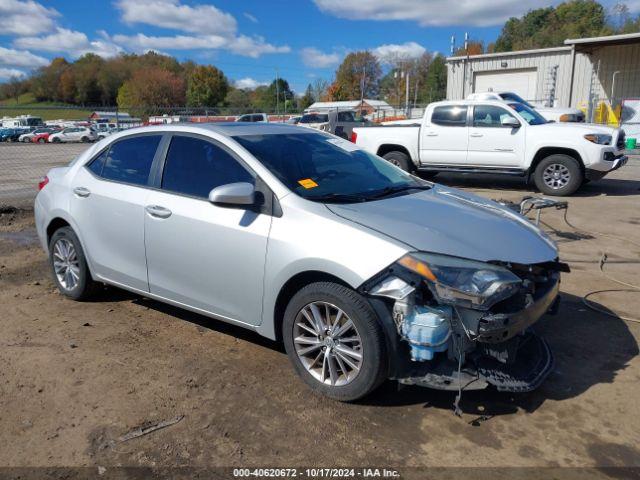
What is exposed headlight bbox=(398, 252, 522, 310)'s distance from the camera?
2.92m

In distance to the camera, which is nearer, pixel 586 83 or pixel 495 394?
pixel 495 394

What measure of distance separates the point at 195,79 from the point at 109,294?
106 meters

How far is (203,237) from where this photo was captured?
3730 mm

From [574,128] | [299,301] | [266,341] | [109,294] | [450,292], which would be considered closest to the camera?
[450,292]

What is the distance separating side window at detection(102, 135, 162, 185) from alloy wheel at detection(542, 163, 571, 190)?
8450 mm

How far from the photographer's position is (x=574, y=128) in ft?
33.5

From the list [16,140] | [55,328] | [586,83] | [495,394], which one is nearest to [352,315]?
[495,394]

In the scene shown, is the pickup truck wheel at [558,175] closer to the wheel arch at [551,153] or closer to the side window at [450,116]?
the wheel arch at [551,153]

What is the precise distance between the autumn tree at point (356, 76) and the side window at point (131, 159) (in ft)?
326

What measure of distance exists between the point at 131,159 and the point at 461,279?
2.93 meters

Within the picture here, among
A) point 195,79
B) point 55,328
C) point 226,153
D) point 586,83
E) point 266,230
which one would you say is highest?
point 195,79

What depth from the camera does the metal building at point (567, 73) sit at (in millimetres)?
26684

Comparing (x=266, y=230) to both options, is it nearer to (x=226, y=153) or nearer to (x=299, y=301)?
(x=299, y=301)

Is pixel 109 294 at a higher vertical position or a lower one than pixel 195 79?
lower
